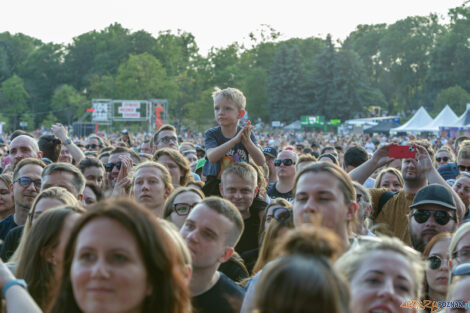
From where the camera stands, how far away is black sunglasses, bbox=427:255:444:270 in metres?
4.33

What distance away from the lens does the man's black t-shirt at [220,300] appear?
373cm

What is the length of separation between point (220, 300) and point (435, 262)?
1.52 metres

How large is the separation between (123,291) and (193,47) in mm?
110735

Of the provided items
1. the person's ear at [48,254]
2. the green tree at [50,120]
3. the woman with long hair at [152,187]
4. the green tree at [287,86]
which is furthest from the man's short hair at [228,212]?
the green tree at [50,120]

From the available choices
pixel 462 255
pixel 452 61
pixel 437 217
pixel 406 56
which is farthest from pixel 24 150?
pixel 406 56

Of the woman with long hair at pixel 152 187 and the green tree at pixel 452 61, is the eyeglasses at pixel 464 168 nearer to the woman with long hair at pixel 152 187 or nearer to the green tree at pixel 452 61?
the woman with long hair at pixel 152 187

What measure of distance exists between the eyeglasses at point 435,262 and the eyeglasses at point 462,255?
12.8 inches

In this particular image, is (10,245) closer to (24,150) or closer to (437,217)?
(24,150)

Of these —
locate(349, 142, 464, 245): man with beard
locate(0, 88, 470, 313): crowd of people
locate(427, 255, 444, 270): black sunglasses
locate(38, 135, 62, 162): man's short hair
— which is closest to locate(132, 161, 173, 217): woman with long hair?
locate(0, 88, 470, 313): crowd of people

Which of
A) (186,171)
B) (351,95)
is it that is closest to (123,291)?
(186,171)

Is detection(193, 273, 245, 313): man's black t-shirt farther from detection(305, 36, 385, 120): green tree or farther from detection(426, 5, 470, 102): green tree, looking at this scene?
detection(426, 5, 470, 102): green tree

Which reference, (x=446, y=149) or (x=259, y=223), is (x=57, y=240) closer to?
(x=259, y=223)

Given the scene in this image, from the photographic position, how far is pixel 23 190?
6.26m

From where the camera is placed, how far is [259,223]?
6.10 m
